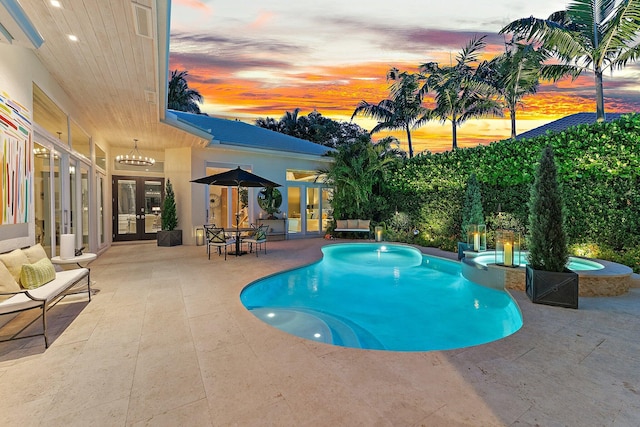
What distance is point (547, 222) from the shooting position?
4.36 m

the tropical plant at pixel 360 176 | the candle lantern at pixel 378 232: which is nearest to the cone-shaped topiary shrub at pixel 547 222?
the candle lantern at pixel 378 232

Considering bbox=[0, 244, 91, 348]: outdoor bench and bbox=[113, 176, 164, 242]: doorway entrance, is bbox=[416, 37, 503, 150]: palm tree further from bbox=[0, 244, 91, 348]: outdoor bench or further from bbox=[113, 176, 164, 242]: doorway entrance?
bbox=[0, 244, 91, 348]: outdoor bench

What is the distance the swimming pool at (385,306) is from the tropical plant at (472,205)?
5.35ft

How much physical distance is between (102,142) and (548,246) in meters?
11.9

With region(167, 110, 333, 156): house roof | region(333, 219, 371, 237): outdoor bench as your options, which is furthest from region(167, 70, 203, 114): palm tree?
region(333, 219, 371, 237): outdoor bench

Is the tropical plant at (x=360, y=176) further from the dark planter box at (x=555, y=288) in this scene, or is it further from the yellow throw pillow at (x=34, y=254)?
the yellow throw pillow at (x=34, y=254)

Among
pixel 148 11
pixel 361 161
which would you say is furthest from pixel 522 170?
pixel 148 11

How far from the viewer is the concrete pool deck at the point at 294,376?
1.93m

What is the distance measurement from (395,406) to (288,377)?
0.84 metres

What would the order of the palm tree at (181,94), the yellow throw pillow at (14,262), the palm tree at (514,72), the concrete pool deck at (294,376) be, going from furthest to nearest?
1. the palm tree at (181,94)
2. the palm tree at (514,72)
3. the yellow throw pillow at (14,262)
4. the concrete pool deck at (294,376)

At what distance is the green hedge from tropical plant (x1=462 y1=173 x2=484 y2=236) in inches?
18.8

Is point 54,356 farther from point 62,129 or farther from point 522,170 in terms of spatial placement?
point 522,170

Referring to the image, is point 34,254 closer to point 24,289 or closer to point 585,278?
point 24,289

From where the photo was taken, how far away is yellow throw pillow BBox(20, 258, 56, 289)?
340 cm
